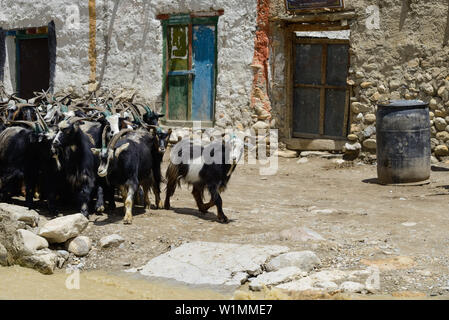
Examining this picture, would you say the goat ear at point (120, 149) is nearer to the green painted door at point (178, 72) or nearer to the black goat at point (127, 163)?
the black goat at point (127, 163)

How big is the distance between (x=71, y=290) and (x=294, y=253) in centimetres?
198

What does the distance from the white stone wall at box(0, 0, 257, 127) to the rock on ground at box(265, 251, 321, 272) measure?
19.7 feet

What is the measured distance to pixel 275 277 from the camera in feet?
18.3

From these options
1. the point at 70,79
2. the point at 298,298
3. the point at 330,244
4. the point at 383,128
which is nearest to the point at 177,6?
the point at 70,79

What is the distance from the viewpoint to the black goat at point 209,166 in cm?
737

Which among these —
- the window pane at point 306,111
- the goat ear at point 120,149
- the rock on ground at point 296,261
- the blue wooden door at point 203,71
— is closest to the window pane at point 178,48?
the blue wooden door at point 203,71

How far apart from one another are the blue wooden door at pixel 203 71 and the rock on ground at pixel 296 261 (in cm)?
657

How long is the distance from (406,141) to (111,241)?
177 inches

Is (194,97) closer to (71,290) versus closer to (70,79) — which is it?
(70,79)

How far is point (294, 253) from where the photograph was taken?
593 cm

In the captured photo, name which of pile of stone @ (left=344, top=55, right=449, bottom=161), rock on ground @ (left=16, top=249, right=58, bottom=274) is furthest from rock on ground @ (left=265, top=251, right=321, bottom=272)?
pile of stone @ (left=344, top=55, right=449, bottom=161)

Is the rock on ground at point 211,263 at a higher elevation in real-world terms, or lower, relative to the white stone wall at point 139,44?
lower

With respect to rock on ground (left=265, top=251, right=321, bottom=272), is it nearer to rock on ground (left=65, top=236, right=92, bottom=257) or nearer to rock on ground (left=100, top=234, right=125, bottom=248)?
rock on ground (left=100, top=234, right=125, bottom=248)
